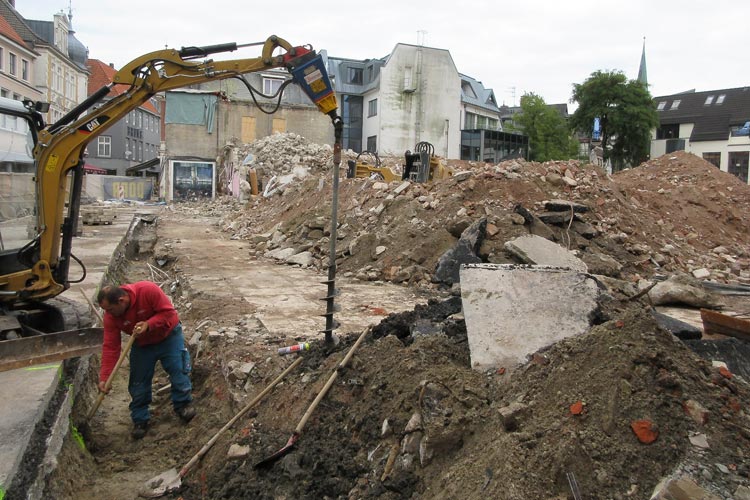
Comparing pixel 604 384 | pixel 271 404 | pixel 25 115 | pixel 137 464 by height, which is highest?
pixel 25 115

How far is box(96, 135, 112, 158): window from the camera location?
52875 mm

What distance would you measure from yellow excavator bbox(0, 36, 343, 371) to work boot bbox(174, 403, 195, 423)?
996 mm

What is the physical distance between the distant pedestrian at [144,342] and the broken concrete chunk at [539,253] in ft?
17.7

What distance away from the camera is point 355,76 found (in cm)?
4388

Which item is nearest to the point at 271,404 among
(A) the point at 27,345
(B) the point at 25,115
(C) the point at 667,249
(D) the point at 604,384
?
(A) the point at 27,345

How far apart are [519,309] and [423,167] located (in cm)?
1101

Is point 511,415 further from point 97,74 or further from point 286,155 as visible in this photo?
point 97,74

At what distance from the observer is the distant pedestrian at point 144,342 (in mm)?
4883

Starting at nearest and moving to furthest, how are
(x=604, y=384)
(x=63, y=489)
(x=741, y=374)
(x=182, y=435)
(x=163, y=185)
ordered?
(x=604, y=384) → (x=63, y=489) → (x=741, y=374) → (x=182, y=435) → (x=163, y=185)

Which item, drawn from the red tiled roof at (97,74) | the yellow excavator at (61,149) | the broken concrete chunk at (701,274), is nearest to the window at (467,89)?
the red tiled roof at (97,74)

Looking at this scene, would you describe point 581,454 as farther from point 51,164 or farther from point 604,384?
point 51,164

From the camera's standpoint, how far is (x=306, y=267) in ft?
39.9

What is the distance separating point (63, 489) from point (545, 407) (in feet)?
11.2

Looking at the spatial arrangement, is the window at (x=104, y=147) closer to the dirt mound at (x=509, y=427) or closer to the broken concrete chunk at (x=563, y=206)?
the broken concrete chunk at (x=563, y=206)
